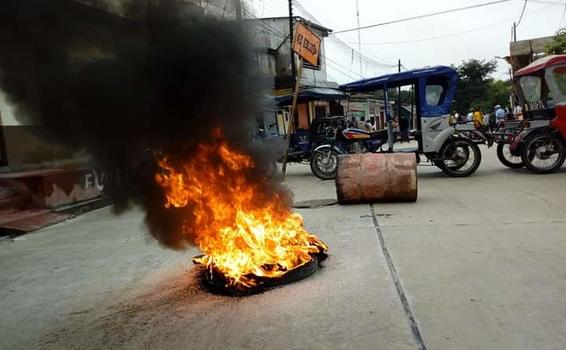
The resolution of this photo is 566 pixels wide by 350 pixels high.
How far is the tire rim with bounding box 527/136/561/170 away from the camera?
10.8 meters

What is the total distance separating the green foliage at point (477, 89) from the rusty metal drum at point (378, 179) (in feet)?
157

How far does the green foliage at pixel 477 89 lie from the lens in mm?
53781

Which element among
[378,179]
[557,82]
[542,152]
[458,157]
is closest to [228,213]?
[378,179]

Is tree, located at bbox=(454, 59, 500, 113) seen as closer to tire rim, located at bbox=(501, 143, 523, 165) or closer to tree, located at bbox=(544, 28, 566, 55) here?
tree, located at bbox=(544, 28, 566, 55)

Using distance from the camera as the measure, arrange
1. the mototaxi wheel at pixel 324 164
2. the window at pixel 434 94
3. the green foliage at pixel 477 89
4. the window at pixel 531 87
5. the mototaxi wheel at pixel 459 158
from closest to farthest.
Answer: the mototaxi wheel at pixel 459 158, the window at pixel 434 94, the window at pixel 531 87, the mototaxi wheel at pixel 324 164, the green foliage at pixel 477 89

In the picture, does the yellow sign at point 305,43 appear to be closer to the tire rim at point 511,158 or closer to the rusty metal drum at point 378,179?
the rusty metal drum at point 378,179

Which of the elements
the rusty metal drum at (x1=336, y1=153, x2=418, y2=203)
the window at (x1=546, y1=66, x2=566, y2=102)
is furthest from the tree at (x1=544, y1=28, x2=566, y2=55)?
the rusty metal drum at (x1=336, y1=153, x2=418, y2=203)

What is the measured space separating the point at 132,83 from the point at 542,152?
9.56m

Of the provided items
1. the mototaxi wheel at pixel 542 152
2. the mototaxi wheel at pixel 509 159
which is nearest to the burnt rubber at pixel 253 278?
the mototaxi wheel at pixel 542 152

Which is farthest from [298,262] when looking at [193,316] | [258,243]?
[193,316]

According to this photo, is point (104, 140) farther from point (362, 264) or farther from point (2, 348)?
point (362, 264)

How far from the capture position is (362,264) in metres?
4.86

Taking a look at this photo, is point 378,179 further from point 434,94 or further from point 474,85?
point 474,85

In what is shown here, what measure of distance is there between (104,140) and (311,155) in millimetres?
8825
